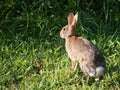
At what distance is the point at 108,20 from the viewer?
6.55 meters

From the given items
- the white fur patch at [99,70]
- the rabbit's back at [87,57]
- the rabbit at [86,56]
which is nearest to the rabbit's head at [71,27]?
the rabbit at [86,56]

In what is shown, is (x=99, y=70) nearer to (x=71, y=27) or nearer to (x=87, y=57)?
(x=87, y=57)

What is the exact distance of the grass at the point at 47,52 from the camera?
17.4 feet

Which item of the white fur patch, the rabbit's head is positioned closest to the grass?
the white fur patch

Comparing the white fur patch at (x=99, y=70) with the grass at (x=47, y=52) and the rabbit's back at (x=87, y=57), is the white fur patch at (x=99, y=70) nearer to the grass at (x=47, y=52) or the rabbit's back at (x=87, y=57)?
the rabbit's back at (x=87, y=57)

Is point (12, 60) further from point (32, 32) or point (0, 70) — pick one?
point (32, 32)

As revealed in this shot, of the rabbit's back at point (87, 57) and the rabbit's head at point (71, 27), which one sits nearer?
the rabbit's back at point (87, 57)

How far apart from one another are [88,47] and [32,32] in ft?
4.44

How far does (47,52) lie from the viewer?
5.89m

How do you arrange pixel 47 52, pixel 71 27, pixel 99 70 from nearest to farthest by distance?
1. pixel 99 70
2. pixel 71 27
3. pixel 47 52

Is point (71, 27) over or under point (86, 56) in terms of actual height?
over

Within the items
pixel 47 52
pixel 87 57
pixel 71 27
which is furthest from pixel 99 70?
pixel 47 52

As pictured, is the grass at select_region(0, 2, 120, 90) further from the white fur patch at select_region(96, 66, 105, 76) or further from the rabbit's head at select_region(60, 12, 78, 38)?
the rabbit's head at select_region(60, 12, 78, 38)

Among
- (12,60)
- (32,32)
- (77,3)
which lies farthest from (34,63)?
(77,3)
